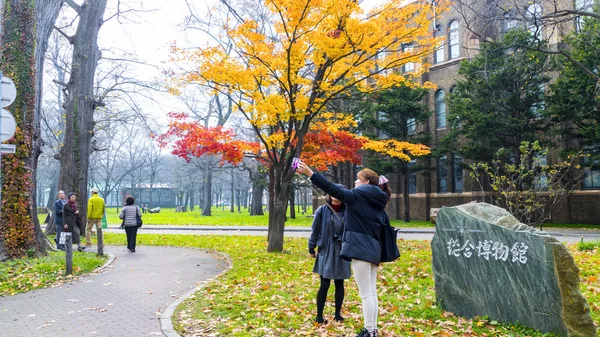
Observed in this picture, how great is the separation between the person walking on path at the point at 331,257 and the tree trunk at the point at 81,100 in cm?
1450

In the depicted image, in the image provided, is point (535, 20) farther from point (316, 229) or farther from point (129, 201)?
point (129, 201)

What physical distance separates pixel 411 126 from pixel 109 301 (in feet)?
99.2

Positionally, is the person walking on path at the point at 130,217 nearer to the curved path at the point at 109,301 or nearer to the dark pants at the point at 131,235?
the dark pants at the point at 131,235

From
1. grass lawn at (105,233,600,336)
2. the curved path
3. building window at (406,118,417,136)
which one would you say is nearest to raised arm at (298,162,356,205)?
grass lawn at (105,233,600,336)

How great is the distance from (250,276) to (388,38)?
6.58 m

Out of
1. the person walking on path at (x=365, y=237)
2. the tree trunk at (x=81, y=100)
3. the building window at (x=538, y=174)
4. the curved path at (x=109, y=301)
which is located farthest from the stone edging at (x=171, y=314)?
the tree trunk at (x=81, y=100)

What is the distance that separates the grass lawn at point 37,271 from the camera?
9.52 m

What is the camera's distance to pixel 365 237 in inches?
216

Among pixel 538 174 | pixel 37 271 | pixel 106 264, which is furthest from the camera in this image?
pixel 538 174

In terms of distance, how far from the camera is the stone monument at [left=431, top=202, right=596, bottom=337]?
527cm

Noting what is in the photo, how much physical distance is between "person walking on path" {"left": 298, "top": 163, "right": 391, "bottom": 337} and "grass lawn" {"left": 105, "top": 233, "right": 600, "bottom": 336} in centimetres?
72

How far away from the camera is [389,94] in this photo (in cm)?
3297

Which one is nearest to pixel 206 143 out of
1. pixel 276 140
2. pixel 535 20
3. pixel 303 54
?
pixel 276 140

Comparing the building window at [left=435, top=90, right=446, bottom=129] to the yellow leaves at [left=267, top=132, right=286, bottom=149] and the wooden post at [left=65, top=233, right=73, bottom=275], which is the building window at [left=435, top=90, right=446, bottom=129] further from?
the wooden post at [left=65, top=233, right=73, bottom=275]
